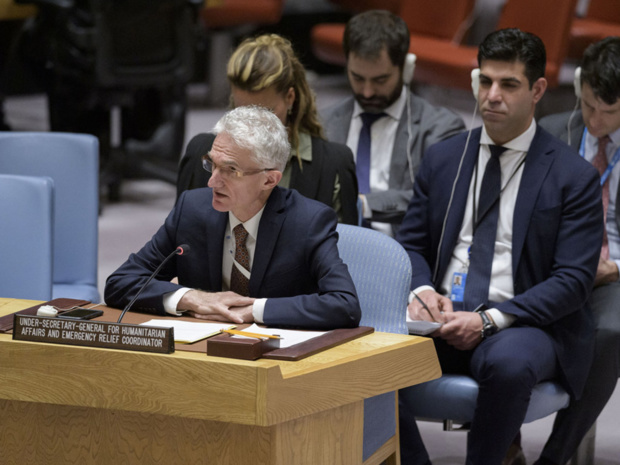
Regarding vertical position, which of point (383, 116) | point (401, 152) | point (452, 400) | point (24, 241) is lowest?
point (452, 400)

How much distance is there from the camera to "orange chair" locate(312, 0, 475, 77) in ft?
21.6

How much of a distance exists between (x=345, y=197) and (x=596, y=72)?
0.90 meters

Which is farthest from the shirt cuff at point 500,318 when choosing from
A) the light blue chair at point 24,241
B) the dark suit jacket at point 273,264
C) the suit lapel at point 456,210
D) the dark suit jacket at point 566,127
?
the light blue chair at point 24,241

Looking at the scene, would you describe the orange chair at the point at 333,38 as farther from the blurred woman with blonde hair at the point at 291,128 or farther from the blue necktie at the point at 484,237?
the blue necktie at the point at 484,237

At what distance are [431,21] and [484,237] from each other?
3881 millimetres

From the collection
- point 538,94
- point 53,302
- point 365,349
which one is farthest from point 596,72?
point 53,302

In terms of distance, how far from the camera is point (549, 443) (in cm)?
303

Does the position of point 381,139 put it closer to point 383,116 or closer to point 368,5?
point 383,116

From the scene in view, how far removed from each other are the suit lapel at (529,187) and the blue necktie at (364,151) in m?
0.91

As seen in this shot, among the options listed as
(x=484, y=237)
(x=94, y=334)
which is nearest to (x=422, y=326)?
(x=484, y=237)

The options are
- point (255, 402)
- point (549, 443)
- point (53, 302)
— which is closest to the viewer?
point (255, 402)

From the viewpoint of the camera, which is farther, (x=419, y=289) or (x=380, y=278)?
(x=419, y=289)

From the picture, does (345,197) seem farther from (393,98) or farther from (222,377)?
(222,377)

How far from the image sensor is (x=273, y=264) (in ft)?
8.51
